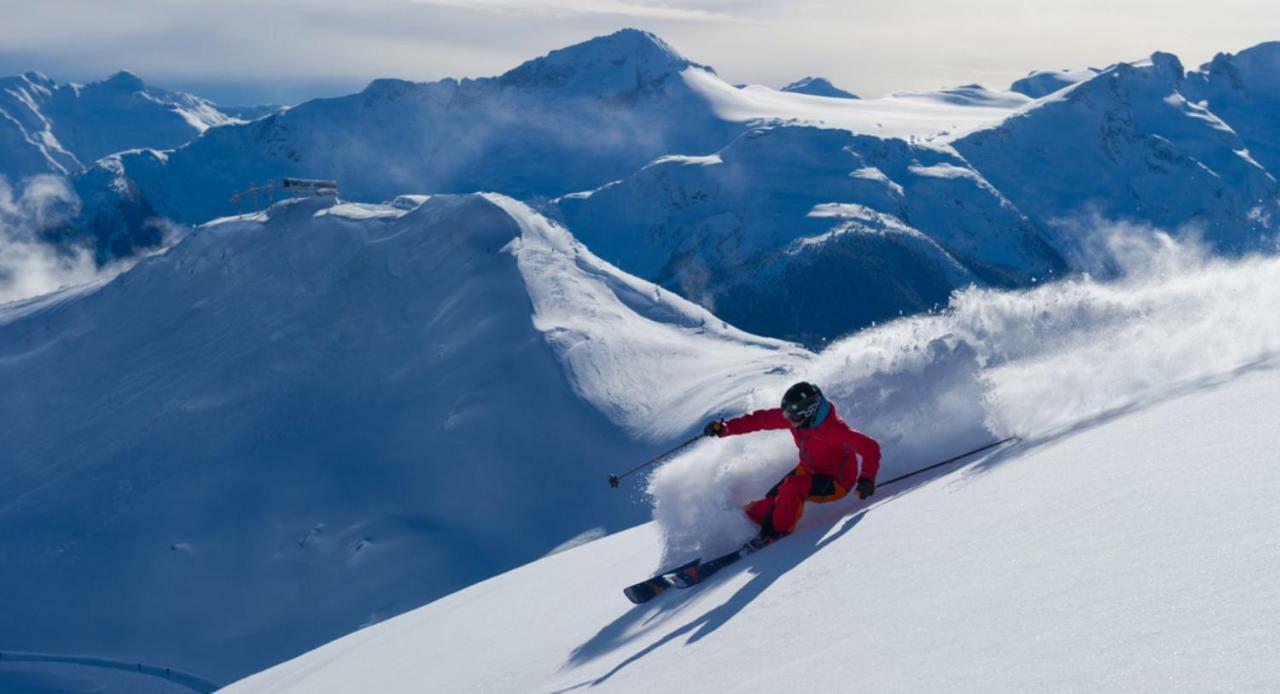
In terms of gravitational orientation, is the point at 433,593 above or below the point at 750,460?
below

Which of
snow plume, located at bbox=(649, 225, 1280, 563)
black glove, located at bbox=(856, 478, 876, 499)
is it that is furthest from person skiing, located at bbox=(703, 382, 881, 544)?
snow plume, located at bbox=(649, 225, 1280, 563)

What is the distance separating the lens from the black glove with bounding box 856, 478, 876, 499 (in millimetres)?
9758

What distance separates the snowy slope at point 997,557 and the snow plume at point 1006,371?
0.03 m

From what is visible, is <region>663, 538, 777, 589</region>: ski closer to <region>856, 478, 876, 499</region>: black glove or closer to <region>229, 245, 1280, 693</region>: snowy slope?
<region>229, 245, 1280, 693</region>: snowy slope

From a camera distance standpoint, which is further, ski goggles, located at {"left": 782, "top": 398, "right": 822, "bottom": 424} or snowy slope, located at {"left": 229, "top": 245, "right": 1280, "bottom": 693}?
ski goggles, located at {"left": 782, "top": 398, "right": 822, "bottom": 424}

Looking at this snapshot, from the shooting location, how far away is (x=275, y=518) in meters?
34.1

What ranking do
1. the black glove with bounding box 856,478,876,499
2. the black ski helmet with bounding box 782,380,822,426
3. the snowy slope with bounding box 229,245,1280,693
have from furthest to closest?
the black ski helmet with bounding box 782,380,822,426
the black glove with bounding box 856,478,876,499
the snowy slope with bounding box 229,245,1280,693

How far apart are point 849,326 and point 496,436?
160293 millimetres

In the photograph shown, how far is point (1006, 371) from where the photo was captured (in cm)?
1159

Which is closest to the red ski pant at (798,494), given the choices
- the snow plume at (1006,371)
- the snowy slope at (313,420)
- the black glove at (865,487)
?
the black glove at (865,487)

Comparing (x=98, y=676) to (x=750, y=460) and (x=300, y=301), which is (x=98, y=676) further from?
(x=750, y=460)

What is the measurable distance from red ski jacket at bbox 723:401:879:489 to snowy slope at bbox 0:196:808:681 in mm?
20663

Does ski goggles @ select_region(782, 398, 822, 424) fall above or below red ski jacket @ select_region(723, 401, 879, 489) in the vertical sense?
above

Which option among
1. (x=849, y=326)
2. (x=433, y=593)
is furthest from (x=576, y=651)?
(x=849, y=326)
